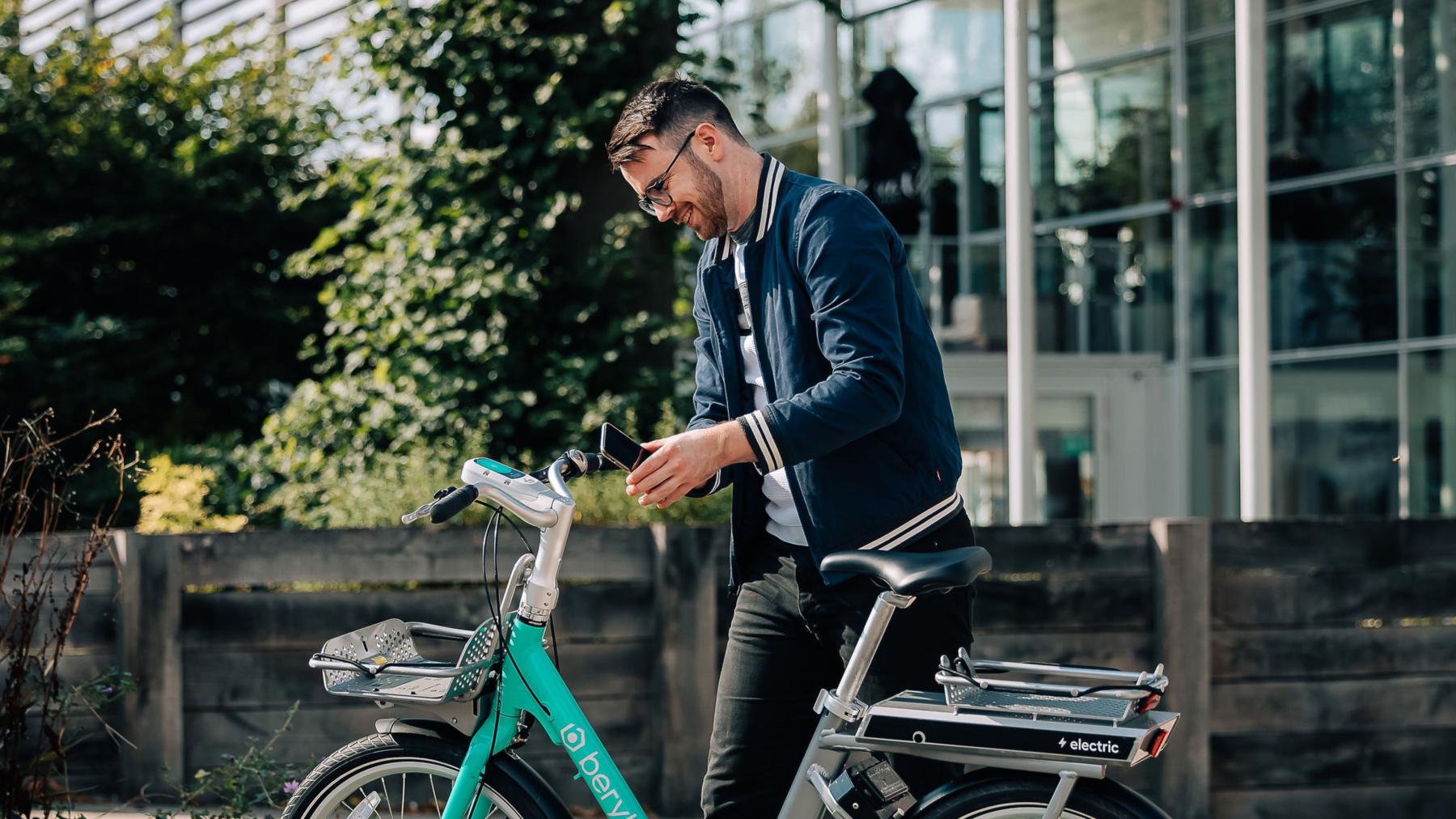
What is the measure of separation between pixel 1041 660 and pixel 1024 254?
3573 millimetres

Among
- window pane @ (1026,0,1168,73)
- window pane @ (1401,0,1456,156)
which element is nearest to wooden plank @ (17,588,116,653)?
window pane @ (1401,0,1456,156)

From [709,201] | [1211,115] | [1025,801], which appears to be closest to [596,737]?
[1025,801]

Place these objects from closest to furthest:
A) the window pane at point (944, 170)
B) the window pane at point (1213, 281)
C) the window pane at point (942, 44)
Answer: the window pane at point (1213, 281) < the window pane at point (942, 44) < the window pane at point (944, 170)

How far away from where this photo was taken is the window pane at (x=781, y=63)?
13.7 metres

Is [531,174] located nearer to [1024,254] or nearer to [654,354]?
[654,354]

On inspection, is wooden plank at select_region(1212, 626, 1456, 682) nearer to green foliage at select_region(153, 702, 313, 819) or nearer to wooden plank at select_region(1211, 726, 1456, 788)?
wooden plank at select_region(1211, 726, 1456, 788)

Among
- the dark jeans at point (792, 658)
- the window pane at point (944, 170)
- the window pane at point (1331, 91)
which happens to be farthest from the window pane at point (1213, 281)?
the dark jeans at point (792, 658)

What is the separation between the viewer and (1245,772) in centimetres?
476

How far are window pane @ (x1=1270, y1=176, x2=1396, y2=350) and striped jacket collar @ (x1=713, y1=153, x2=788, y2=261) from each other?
30.8 ft

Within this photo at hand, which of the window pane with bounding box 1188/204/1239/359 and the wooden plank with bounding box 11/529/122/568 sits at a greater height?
the window pane with bounding box 1188/204/1239/359

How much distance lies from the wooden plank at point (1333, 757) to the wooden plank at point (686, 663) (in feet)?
5.20

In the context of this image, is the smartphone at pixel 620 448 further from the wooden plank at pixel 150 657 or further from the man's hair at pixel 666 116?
the wooden plank at pixel 150 657

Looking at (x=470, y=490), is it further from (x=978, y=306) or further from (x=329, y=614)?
(x=978, y=306)

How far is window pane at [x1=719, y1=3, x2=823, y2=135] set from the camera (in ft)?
45.0
